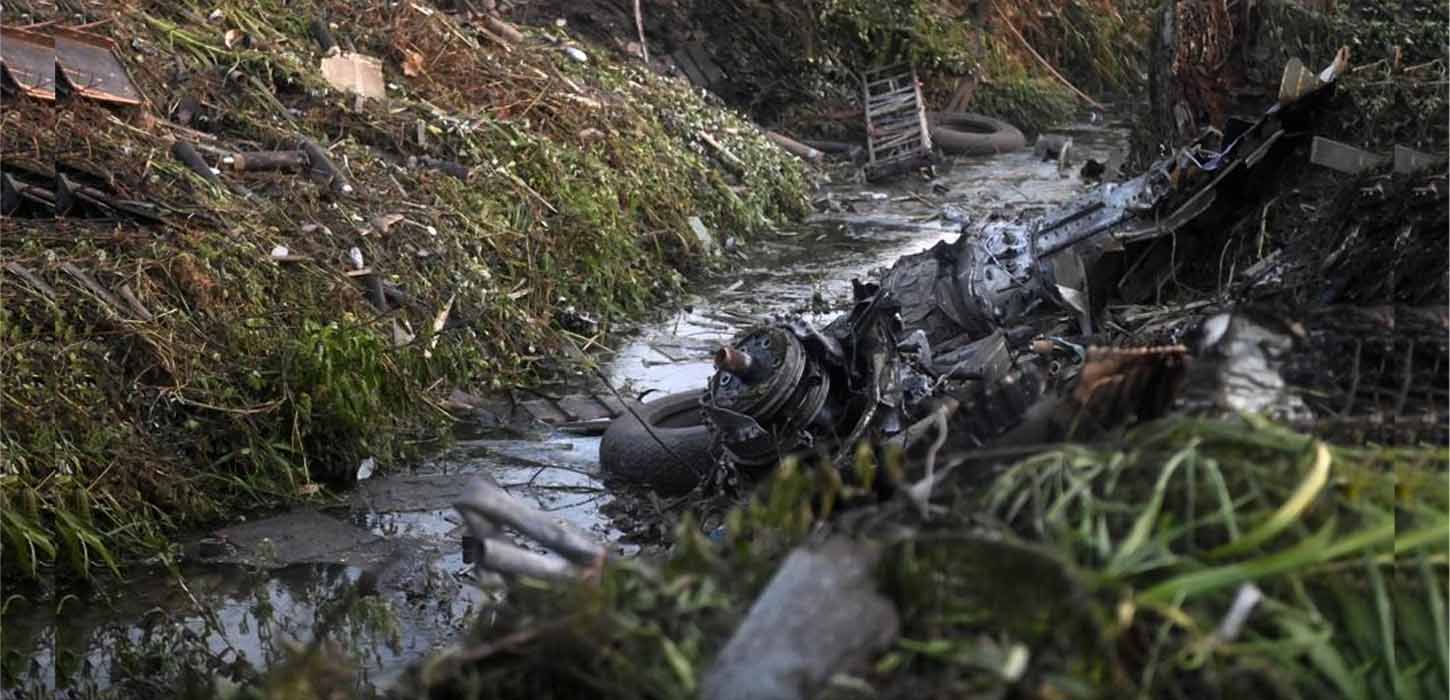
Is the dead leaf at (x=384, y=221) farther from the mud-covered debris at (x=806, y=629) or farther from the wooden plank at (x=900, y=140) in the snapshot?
the wooden plank at (x=900, y=140)

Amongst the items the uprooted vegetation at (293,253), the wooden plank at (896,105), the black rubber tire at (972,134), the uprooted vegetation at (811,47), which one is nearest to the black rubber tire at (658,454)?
the uprooted vegetation at (293,253)

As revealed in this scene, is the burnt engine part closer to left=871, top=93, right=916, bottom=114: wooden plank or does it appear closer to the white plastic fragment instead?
the white plastic fragment

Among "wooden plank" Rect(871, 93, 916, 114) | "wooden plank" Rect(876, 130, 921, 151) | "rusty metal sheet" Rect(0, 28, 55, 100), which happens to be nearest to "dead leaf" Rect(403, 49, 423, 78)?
"rusty metal sheet" Rect(0, 28, 55, 100)

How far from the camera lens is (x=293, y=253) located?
347 inches

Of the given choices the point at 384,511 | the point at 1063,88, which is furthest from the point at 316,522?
the point at 1063,88

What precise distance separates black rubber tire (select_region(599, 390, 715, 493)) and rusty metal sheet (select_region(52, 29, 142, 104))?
376 cm

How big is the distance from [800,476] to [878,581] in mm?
281

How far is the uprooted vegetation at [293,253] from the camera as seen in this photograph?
693 cm

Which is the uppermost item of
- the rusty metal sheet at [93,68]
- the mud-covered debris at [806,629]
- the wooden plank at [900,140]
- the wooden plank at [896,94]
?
the mud-covered debris at [806,629]

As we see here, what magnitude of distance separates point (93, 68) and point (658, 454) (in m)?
4.35

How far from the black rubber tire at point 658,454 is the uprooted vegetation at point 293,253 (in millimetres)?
1059

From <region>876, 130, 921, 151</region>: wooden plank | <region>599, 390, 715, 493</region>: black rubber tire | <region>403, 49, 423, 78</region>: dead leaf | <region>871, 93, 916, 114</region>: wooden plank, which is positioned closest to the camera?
<region>599, 390, 715, 493</region>: black rubber tire

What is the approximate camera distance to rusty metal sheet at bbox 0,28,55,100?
8875mm

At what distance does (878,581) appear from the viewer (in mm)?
2109
